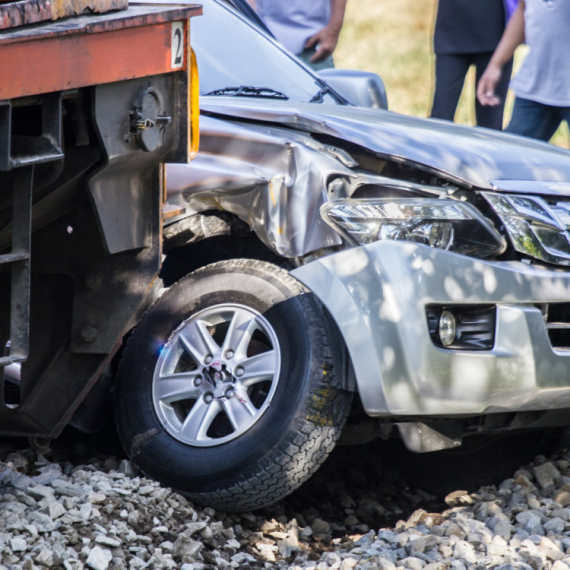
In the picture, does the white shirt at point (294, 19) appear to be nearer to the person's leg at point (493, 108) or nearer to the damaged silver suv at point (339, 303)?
the person's leg at point (493, 108)

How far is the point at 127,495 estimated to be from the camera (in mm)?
3139

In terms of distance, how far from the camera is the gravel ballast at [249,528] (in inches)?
111

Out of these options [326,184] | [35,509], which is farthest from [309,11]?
[35,509]

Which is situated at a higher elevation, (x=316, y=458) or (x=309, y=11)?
(x=309, y=11)

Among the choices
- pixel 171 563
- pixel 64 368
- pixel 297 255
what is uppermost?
pixel 297 255

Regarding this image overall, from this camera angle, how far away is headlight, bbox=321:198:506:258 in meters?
3.04

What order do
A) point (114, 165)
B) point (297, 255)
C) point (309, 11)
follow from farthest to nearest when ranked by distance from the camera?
1. point (309, 11)
2. point (297, 255)
3. point (114, 165)

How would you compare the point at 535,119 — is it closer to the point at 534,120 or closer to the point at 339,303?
the point at 534,120

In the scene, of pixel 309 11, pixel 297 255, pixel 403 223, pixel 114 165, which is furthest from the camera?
pixel 309 11

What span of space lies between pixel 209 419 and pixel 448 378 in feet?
2.89

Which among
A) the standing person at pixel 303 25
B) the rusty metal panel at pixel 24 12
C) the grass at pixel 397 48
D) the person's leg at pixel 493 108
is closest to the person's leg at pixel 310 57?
the standing person at pixel 303 25

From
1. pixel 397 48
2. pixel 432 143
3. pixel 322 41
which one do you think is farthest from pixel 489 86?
pixel 397 48

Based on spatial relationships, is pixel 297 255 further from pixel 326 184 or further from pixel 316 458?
pixel 316 458

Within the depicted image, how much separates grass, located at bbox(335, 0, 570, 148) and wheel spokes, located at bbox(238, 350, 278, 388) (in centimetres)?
1118
